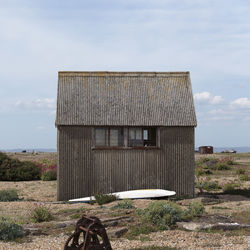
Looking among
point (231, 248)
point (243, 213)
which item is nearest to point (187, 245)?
point (231, 248)

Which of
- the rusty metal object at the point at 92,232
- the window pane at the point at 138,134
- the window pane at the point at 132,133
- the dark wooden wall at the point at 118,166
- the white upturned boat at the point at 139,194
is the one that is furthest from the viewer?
the window pane at the point at 138,134

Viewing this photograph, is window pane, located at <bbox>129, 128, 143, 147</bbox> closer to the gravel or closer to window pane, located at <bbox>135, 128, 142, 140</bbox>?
window pane, located at <bbox>135, 128, 142, 140</bbox>

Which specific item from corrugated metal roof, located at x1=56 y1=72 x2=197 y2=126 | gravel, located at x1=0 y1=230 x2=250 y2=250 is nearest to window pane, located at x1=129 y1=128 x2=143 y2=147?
corrugated metal roof, located at x1=56 y1=72 x2=197 y2=126

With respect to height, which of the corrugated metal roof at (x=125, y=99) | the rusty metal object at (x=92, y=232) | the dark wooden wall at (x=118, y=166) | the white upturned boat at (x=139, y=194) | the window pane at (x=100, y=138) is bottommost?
the white upturned boat at (x=139, y=194)

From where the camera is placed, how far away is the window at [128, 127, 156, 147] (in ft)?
72.3

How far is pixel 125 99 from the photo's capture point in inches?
882

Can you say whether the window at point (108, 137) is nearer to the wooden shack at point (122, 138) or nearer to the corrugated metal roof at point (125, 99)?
the wooden shack at point (122, 138)

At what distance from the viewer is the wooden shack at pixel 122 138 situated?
70.2 ft

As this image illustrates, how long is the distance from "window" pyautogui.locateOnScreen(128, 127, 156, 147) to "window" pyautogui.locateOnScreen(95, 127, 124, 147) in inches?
20.8

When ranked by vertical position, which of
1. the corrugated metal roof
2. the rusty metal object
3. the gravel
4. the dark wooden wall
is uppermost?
the corrugated metal roof

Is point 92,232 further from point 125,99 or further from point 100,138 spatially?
point 125,99

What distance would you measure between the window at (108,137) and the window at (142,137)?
1.73 feet

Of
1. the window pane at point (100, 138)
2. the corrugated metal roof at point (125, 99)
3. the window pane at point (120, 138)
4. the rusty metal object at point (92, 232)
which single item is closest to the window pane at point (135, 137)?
the window pane at point (120, 138)

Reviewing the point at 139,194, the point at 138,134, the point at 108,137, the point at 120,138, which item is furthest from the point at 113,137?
the point at 139,194
